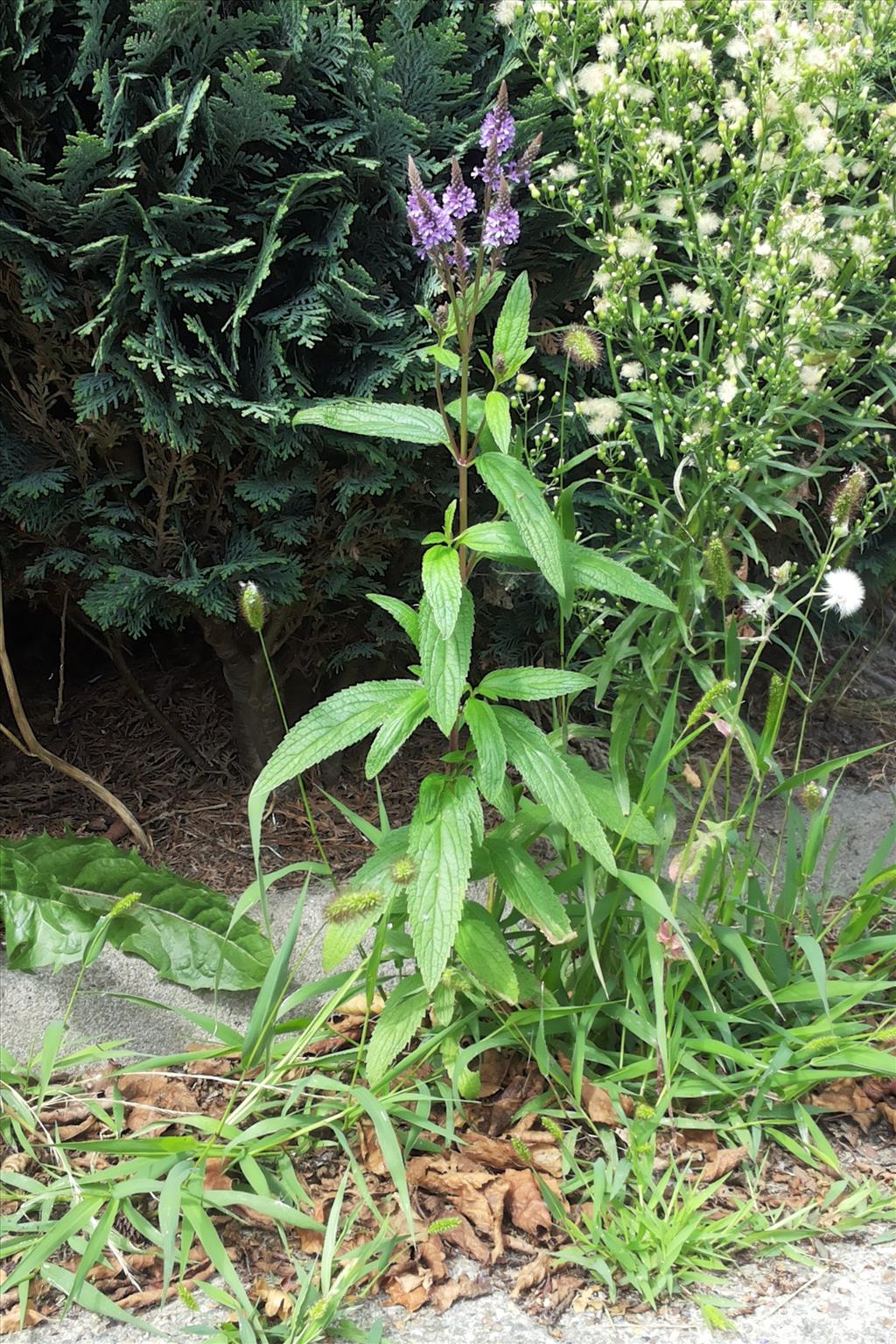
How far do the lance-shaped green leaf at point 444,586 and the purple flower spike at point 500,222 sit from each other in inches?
18.8

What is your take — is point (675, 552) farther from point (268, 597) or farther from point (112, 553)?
point (112, 553)

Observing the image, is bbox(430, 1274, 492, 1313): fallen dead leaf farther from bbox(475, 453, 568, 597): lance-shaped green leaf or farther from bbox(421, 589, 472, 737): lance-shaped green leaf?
bbox(475, 453, 568, 597): lance-shaped green leaf

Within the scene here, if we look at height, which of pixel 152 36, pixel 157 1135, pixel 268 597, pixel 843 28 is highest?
pixel 152 36

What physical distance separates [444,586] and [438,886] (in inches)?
18.5

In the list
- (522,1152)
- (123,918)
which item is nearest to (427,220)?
(522,1152)

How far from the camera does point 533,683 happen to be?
5.85 feet

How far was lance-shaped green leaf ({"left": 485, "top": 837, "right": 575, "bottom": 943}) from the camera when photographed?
1780mm

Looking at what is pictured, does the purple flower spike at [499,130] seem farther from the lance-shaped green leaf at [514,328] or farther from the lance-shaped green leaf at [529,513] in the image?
the lance-shaped green leaf at [529,513]

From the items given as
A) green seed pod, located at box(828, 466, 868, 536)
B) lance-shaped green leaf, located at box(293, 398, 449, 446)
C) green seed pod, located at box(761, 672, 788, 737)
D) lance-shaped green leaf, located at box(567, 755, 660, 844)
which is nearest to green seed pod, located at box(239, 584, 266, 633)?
lance-shaped green leaf, located at box(293, 398, 449, 446)

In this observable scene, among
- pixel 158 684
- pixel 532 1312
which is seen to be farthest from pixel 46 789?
pixel 532 1312

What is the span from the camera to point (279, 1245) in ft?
5.73

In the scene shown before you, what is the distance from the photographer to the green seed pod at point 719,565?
1.86 m

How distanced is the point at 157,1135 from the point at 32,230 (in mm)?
1892

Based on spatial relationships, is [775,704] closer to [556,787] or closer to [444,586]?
[556,787]
